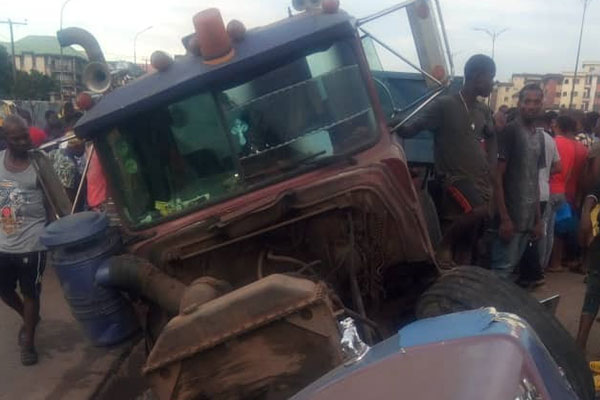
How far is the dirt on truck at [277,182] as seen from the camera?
3.66 meters

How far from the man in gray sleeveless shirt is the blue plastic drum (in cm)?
125

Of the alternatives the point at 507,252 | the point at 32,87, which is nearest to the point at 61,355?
the point at 507,252

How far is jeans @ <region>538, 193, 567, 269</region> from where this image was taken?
6.85 metres

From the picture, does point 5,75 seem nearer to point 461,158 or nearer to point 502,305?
point 461,158

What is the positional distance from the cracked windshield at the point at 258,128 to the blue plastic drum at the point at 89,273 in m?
0.56

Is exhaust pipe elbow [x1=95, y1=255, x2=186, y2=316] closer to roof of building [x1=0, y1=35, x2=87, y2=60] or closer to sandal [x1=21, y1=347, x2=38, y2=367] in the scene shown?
sandal [x1=21, y1=347, x2=38, y2=367]

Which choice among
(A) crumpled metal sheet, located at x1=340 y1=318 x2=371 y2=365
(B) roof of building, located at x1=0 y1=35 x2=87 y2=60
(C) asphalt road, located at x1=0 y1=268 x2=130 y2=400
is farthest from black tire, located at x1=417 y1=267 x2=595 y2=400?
(B) roof of building, located at x1=0 y1=35 x2=87 y2=60

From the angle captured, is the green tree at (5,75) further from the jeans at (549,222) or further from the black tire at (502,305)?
the black tire at (502,305)

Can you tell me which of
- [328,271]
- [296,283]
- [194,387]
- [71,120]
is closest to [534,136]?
[328,271]

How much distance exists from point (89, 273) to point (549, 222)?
4.94 m

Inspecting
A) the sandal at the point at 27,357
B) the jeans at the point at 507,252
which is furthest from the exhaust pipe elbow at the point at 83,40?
the jeans at the point at 507,252

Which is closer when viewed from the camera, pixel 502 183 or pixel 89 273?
pixel 89 273

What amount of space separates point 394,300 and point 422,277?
0.26 meters

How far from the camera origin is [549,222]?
23.1 ft
